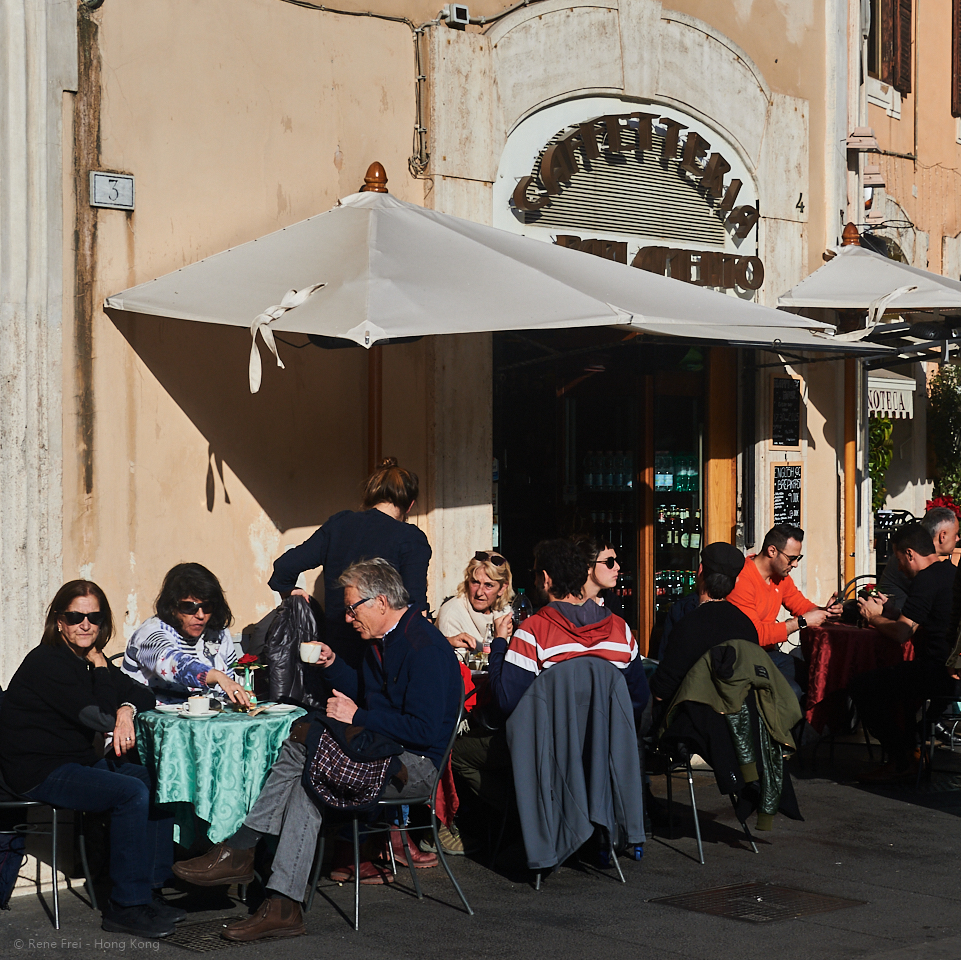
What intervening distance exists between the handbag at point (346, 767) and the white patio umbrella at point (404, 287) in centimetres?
166

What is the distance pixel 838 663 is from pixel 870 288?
2.95m

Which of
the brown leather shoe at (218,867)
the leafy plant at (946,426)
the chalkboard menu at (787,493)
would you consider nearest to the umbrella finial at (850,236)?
the chalkboard menu at (787,493)

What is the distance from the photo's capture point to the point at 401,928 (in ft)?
16.8

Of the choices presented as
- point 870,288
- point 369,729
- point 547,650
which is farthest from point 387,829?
point 870,288

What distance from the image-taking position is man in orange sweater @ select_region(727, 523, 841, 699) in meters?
7.61

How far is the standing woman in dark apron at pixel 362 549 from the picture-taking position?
648cm

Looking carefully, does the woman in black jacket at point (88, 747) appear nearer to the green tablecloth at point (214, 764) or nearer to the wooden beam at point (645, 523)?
the green tablecloth at point (214, 764)

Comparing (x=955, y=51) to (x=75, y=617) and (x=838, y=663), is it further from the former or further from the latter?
(x=75, y=617)

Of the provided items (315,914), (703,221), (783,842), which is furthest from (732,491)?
(315,914)

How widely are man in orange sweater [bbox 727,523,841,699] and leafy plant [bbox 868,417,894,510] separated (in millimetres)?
4921

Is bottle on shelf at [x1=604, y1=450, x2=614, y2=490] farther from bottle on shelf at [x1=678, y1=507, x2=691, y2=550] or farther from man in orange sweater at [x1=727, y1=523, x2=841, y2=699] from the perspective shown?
man in orange sweater at [x1=727, y1=523, x2=841, y2=699]

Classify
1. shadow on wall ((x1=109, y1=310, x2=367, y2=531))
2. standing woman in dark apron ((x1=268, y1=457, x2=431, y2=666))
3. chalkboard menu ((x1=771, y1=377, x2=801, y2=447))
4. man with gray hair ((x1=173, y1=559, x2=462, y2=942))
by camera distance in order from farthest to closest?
chalkboard menu ((x1=771, y1=377, x2=801, y2=447)) → shadow on wall ((x1=109, y1=310, x2=367, y2=531)) → standing woman in dark apron ((x1=268, y1=457, x2=431, y2=666)) → man with gray hair ((x1=173, y1=559, x2=462, y2=942))

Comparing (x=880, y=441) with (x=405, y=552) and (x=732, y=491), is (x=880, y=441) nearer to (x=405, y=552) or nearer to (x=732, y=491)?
(x=732, y=491)

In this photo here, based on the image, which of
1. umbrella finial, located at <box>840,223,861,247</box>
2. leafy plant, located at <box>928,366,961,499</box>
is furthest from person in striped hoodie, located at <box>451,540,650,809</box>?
leafy plant, located at <box>928,366,961,499</box>
